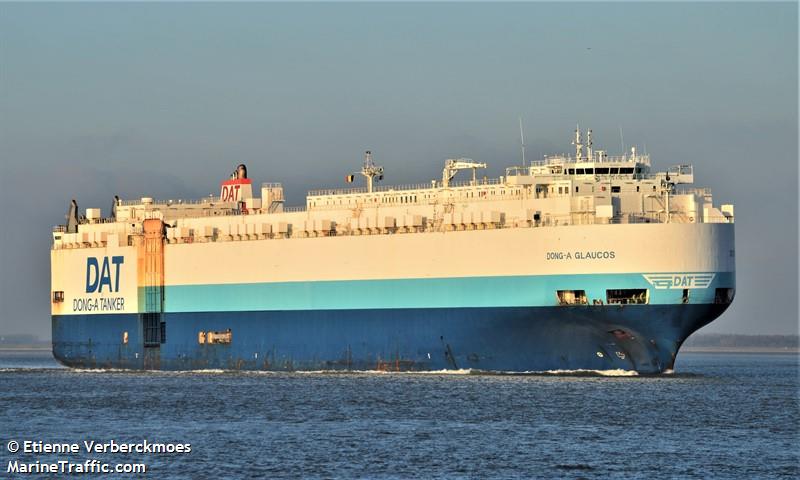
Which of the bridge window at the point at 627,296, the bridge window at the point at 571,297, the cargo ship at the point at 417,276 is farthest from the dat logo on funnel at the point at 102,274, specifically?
the bridge window at the point at 627,296

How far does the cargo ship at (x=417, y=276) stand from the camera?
60156 mm

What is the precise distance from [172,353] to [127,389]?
43.0ft

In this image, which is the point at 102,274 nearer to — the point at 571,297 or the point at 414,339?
the point at 414,339

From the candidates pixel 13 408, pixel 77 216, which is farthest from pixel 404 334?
pixel 77 216

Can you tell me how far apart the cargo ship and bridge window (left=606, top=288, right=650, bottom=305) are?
2.2 inches

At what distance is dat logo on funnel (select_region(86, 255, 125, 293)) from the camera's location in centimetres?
7769

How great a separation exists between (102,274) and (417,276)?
812 inches

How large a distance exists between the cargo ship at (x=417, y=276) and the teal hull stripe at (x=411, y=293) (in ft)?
0.21

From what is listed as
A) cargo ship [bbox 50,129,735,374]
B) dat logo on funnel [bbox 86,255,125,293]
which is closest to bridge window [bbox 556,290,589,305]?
cargo ship [bbox 50,129,735,374]

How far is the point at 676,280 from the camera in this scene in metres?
59.6

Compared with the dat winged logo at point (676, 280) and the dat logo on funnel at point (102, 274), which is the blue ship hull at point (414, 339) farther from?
the dat logo on funnel at point (102, 274)

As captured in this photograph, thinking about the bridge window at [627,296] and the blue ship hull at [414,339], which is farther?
the blue ship hull at [414,339]

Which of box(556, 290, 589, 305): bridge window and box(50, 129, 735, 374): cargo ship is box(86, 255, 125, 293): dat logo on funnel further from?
box(556, 290, 589, 305): bridge window

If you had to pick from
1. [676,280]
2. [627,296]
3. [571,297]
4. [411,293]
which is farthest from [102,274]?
[676,280]
